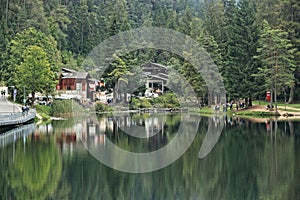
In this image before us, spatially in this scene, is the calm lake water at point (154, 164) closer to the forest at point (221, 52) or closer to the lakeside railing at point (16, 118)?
the lakeside railing at point (16, 118)

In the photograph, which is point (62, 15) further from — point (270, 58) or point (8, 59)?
point (270, 58)

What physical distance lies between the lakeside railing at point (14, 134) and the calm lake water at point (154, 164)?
0.39 m

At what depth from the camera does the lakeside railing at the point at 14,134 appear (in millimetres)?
35875

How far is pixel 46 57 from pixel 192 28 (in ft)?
110

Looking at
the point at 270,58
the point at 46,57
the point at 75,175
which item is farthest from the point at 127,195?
the point at 46,57

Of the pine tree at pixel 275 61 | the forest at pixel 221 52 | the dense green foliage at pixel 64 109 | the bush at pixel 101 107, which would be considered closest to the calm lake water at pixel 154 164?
the pine tree at pixel 275 61

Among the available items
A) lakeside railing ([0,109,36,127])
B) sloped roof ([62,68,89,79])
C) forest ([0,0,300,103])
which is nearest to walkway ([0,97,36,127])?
lakeside railing ([0,109,36,127])

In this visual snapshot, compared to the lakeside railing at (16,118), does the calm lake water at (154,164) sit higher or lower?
lower

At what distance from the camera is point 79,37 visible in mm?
116625

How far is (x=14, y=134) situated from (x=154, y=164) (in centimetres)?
1723

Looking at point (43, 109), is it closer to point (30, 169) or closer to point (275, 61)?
point (275, 61)

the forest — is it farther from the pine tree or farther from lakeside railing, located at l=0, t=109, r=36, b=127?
lakeside railing, located at l=0, t=109, r=36, b=127

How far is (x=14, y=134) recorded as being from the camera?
4122 cm

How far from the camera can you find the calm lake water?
20.0 metres
